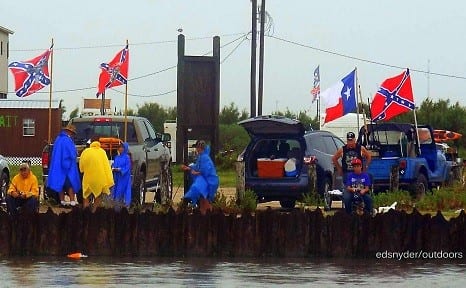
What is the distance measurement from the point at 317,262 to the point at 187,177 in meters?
7.21

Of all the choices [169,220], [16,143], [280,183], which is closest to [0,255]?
[169,220]

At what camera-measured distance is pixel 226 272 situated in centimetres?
1531

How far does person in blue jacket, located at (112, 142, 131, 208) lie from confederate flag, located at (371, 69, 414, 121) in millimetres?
7530

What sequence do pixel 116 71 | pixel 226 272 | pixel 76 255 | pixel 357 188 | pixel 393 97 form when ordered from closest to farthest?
pixel 226 272 < pixel 76 255 < pixel 357 188 < pixel 393 97 < pixel 116 71

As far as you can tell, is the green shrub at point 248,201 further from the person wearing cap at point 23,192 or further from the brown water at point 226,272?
Answer: the brown water at point 226,272

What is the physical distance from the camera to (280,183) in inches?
955

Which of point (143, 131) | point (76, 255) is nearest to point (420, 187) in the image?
point (143, 131)

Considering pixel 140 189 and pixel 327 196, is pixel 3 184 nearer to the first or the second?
pixel 140 189

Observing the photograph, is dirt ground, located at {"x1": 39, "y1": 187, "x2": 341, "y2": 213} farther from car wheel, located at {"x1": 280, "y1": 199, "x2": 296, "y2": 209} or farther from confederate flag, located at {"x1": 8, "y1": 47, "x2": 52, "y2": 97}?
confederate flag, located at {"x1": 8, "y1": 47, "x2": 52, "y2": 97}

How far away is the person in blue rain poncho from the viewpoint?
20.6 metres

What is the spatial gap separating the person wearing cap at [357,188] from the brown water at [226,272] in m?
2.70

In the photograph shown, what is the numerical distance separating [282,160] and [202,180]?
3913 millimetres

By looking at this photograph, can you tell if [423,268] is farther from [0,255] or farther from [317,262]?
[0,255]

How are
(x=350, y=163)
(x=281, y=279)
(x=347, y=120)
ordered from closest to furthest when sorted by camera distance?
(x=281, y=279)
(x=350, y=163)
(x=347, y=120)
